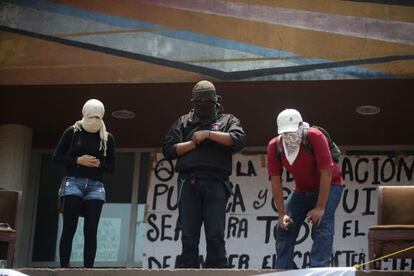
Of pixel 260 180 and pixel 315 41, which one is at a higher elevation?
pixel 315 41

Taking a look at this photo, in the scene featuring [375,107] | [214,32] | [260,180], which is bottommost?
[260,180]

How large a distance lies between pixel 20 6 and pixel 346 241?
16.2ft

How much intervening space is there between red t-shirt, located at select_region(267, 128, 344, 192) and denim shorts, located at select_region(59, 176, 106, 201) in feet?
4.76

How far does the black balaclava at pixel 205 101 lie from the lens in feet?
23.6

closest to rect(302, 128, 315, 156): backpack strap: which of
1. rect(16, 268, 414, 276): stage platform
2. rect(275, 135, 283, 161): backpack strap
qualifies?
rect(275, 135, 283, 161): backpack strap

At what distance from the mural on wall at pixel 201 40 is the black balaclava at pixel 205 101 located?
3247mm

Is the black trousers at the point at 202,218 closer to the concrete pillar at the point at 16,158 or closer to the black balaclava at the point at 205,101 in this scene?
the black balaclava at the point at 205,101

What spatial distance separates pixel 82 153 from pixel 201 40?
3.51 m

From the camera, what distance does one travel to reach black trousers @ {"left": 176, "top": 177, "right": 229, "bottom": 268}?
690 centimetres

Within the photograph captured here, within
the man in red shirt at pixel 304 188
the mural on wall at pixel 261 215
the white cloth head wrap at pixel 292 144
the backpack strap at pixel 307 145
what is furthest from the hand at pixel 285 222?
the mural on wall at pixel 261 215

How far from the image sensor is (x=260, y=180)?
38.5 feet

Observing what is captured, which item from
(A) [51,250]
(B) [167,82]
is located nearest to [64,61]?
(B) [167,82]

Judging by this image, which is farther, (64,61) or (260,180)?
(260,180)

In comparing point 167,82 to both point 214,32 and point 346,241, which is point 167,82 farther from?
point 346,241
